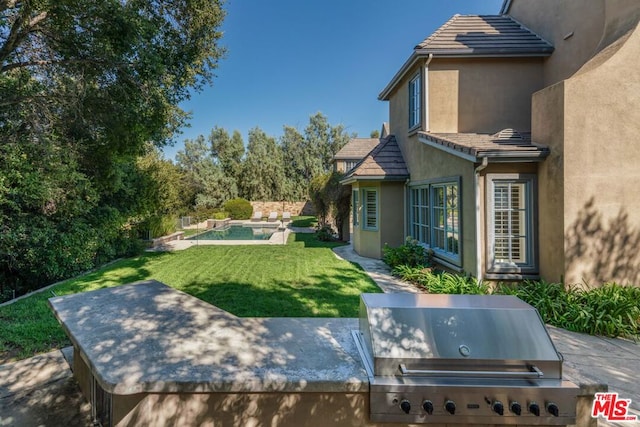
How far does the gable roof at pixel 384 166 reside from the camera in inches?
525

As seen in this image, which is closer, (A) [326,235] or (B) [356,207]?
(B) [356,207]

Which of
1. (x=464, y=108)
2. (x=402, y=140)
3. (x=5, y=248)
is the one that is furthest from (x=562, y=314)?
(x=5, y=248)

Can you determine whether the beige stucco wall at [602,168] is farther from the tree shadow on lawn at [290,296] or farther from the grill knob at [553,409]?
the grill knob at [553,409]

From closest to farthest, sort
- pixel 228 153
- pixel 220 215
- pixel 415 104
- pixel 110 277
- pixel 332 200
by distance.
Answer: pixel 110 277 → pixel 415 104 → pixel 332 200 → pixel 220 215 → pixel 228 153

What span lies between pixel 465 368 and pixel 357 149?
31263 millimetres

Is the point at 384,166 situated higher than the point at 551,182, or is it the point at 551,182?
the point at 384,166

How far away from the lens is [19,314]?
742 cm

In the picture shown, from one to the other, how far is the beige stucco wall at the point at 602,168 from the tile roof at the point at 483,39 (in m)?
4.03

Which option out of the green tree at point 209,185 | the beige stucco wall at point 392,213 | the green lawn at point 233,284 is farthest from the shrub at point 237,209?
the beige stucco wall at point 392,213

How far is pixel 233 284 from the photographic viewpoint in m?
9.57
